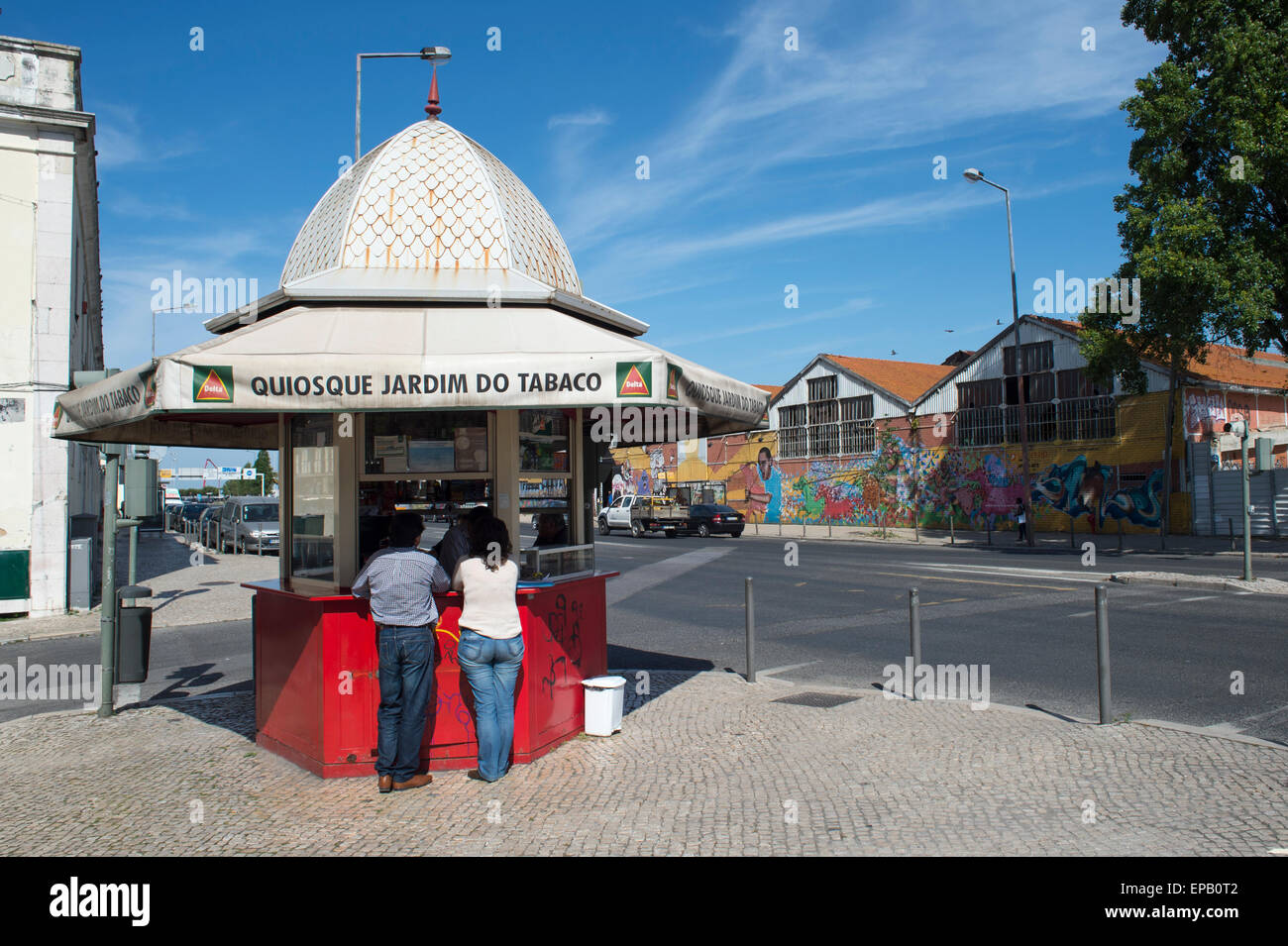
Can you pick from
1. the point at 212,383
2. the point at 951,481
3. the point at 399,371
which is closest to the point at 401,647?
the point at 399,371

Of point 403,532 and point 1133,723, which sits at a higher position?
point 403,532

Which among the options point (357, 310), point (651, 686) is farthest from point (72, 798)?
point (651, 686)

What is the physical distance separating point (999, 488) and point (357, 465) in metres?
34.0

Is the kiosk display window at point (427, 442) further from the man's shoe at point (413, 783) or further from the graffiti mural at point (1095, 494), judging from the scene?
the graffiti mural at point (1095, 494)

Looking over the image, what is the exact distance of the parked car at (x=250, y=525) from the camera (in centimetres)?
2809

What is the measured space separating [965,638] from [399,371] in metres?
8.29

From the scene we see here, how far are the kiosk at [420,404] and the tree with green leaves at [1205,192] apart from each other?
738 inches

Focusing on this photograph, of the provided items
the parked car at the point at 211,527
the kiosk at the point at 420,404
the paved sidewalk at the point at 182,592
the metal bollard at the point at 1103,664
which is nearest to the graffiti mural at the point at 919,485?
the paved sidewalk at the point at 182,592

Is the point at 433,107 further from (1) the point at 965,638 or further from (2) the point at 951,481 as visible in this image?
(2) the point at 951,481

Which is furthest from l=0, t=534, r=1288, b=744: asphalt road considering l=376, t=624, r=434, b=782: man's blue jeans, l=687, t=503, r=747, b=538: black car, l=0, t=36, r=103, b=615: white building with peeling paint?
l=687, t=503, r=747, b=538: black car

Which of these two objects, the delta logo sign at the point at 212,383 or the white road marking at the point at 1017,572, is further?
the white road marking at the point at 1017,572

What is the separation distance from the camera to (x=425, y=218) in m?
6.39

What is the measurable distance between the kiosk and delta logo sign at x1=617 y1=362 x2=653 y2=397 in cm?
1

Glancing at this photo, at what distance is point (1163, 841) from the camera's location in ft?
14.4
